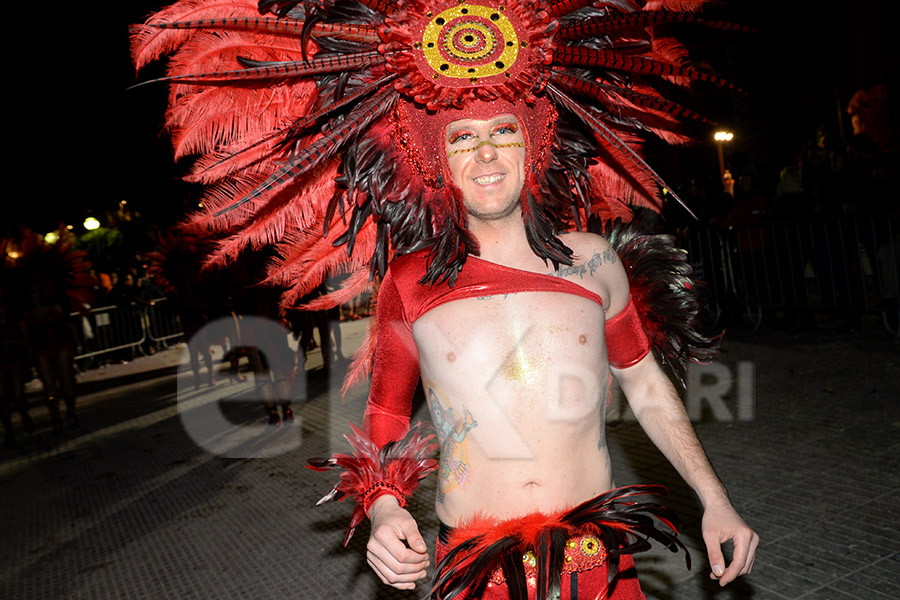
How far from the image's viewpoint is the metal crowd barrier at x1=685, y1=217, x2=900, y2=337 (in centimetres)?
794

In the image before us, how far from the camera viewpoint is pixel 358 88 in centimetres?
214

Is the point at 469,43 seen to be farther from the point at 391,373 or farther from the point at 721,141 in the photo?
the point at 721,141

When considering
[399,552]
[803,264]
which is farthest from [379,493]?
[803,264]

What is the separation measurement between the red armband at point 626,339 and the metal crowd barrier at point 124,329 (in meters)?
13.8

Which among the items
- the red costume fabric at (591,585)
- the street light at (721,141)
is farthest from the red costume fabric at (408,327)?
the street light at (721,141)

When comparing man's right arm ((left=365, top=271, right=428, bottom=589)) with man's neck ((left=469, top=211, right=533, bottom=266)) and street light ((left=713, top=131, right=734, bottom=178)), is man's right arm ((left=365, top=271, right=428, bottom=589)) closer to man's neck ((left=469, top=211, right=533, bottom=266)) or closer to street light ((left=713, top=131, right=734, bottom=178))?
man's neck ((left=469, top=211, right=533, bottom=266))

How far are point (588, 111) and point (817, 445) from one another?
408cm

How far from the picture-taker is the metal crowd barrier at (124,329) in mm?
15023

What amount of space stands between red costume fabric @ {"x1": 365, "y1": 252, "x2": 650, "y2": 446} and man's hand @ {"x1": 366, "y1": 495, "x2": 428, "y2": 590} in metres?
0.33

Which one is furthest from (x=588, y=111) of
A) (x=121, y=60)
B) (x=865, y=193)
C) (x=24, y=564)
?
(x=121, y=60)

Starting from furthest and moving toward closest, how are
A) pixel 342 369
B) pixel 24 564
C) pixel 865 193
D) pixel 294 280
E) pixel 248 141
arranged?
pixel 342 369 < pixel 865 193 < pixel 24 564 < pixel 294 280 < pixel 248 141

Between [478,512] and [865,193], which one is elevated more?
[865,193]

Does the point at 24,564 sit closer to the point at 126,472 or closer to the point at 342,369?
the point at 126,472

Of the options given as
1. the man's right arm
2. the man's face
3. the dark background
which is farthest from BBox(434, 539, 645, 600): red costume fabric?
the dark background
